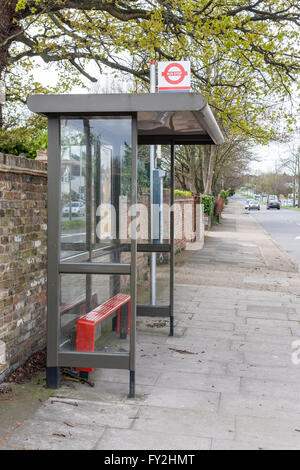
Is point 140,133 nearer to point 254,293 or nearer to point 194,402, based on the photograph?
point 194,402

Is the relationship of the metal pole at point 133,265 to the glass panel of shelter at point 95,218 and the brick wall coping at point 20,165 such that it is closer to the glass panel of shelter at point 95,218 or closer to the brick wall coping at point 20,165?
the glass panel of shelter at point 95,218

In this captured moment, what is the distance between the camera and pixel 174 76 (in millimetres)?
6094

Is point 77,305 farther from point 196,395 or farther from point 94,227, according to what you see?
point 196,395

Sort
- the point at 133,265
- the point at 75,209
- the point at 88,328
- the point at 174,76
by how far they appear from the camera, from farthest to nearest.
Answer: the point at 174,76, the point at 75,209, the point at 88,328, the point at 133,265

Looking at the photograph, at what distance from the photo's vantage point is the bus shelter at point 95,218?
4141 millimetres

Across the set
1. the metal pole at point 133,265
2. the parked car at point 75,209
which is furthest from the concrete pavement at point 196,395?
the parked car at point 75,209

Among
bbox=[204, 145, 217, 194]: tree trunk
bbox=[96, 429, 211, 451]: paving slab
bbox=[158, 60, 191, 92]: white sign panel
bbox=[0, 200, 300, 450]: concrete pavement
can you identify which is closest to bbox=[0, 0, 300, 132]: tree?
bbox=[158, 60, 191, 92]: white sign panel

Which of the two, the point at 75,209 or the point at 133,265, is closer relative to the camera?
the point at 133,265

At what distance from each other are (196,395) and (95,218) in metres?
1.83

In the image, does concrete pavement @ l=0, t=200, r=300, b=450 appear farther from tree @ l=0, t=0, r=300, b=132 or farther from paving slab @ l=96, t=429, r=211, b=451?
tree @ l=0, t=0, r=300, b=132

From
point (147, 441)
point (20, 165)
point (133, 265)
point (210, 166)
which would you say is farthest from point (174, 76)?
point (210, 166)

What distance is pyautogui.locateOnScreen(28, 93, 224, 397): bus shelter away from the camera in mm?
4141

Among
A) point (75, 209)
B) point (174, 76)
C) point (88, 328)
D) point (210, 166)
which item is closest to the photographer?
point (88, 328)

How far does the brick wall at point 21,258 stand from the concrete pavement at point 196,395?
2.27ft
